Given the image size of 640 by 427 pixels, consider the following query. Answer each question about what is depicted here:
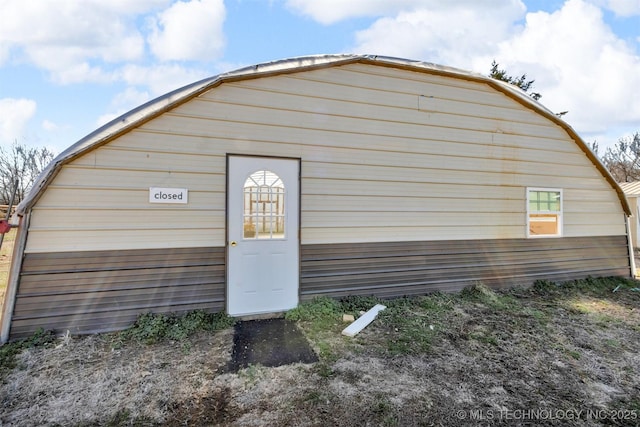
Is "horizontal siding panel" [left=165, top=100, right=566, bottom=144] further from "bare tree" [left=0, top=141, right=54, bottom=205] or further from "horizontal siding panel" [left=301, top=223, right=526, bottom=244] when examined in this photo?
"bare tree" [left=0, top=141, right=54, bottom=205]

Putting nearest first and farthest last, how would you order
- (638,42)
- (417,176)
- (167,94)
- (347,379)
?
(347,379)
(167,94)
(417,176)
(638,42)

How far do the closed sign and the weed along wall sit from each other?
2 cm

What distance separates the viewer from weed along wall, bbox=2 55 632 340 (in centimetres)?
316

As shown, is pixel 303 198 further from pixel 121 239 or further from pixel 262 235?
pixel 121 239

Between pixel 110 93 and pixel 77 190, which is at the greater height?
pixel 110 93

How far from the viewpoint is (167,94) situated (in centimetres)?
342

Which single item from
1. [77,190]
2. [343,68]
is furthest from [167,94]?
[343,68]

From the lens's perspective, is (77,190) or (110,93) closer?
(77,190)

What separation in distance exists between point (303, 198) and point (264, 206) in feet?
1.70

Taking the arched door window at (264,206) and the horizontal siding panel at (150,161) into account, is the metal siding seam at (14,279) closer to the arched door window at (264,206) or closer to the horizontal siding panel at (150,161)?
the horizontal siding panel at (150,161)

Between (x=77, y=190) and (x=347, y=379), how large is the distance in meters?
3.27

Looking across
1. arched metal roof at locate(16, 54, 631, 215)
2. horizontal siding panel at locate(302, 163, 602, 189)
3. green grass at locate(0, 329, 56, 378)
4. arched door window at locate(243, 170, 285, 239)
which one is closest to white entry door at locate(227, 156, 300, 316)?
arched door window at locate(243, 170, 285, 239)

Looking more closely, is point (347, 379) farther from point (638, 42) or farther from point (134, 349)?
point (638, 42)

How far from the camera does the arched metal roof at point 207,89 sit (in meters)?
3.00
